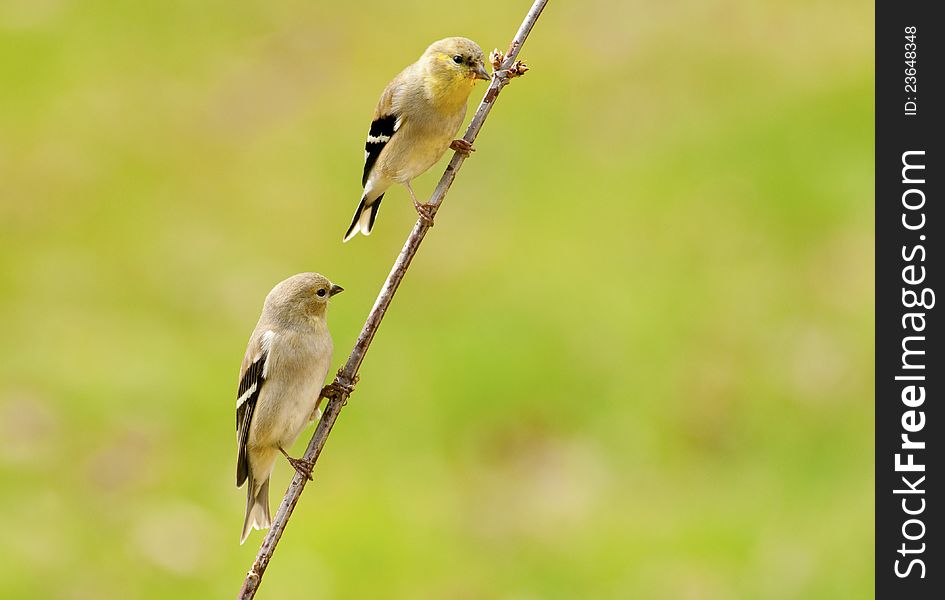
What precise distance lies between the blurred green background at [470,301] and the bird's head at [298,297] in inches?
114

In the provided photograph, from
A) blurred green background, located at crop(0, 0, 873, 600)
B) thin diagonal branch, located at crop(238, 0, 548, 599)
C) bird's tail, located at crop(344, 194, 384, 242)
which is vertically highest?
blurred green background, located at crop(0, 0, 873, 600)

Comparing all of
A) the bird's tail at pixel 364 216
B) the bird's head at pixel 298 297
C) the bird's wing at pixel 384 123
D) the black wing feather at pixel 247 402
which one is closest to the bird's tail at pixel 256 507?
the black wing feather at pixel 247 402

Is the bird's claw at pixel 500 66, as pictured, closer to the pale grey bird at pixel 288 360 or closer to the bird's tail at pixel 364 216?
the pale grey bird at pixel 288 360

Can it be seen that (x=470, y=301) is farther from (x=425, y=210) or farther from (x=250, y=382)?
(x=425, y=210)

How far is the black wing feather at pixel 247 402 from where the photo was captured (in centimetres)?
416

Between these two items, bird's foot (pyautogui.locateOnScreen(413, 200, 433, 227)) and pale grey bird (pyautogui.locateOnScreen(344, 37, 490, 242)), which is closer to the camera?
bird's foot (pyautogui.locateOnScreen(413, 200, 433, 227))

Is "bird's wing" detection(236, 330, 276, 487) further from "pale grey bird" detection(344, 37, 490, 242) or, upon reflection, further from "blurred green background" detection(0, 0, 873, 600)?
"blurred green background" detection(0, 0, 873, 600)

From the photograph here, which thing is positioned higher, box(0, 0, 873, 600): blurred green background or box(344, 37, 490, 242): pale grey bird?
box(0, 0, 873, 600): blurred green background

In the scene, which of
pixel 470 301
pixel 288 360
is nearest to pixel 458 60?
pixel 288 360

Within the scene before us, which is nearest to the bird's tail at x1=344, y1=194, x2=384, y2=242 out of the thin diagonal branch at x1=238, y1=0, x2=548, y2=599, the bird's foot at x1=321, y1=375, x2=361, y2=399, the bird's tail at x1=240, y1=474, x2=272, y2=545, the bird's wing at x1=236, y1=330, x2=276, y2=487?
the bird's wing at x1=236, y1=330, x2=276, y2=487

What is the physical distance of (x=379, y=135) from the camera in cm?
477

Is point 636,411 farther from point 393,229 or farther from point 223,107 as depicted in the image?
point 223,107

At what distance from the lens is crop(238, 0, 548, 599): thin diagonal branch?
8.47 feet

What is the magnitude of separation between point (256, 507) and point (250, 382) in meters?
0.65
